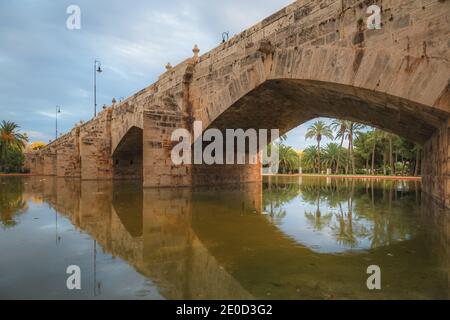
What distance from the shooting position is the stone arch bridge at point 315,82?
16.8ft

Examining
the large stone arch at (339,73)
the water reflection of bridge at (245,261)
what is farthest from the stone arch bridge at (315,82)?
the water reflection of bridge at (245,261)

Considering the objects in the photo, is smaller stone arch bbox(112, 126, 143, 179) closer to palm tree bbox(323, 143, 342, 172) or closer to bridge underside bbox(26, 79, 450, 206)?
bridge underside bbox(26, 79, 450, 206)

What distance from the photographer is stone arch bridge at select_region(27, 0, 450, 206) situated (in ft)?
16.8

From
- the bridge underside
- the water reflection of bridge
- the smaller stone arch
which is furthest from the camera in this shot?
the smaller stone arch

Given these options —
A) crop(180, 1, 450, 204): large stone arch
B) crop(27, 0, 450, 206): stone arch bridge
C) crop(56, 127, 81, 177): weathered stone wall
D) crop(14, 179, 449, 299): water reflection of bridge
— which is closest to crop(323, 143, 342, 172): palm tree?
crop(27, 0, 450, 206): stone arch bridge

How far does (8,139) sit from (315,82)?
47.0m

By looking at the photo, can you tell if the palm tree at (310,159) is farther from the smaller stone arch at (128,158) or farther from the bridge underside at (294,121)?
the bridge underside at (294,121)

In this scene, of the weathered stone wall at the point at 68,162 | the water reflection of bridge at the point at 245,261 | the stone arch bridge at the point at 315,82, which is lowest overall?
the water reflection of bridge at the point at 245,261

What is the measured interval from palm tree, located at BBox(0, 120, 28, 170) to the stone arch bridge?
33.9 metres

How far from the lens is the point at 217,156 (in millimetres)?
14383

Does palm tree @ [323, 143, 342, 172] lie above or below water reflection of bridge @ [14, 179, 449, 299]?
above

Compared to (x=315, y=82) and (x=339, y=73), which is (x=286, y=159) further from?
(x=339, y=73)

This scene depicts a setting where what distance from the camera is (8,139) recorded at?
4128 centimetres

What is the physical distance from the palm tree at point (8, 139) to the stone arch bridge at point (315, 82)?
33.9 m
